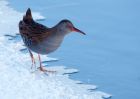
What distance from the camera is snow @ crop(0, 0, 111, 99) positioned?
4.05m

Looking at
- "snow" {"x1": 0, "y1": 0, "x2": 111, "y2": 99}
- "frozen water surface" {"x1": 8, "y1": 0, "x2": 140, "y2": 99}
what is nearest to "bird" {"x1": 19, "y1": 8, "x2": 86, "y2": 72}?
"snow" {"x1": 0, "y1": 0, "x2": 111, "y2": 99}

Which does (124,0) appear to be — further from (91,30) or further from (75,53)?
(75,53)

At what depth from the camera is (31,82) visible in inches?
171

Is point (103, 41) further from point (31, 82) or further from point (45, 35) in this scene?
point (31, 82)

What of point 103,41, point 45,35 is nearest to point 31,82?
point 45,35

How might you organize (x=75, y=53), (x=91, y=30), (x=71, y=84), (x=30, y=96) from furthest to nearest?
1. (x=91, y=30)
2. (x=75, y=53)
3. (x=71, y=84)
4. (x=30, y=96)

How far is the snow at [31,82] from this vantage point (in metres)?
4.05

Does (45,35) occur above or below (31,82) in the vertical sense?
above

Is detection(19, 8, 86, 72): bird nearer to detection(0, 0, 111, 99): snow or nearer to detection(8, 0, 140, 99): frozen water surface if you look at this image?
detection(0, 0, 111, 99): snow

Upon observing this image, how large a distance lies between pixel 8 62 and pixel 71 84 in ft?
2.66

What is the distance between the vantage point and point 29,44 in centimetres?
447

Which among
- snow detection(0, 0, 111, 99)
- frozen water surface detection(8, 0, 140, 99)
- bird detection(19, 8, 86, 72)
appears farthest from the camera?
frozen water surface detection(8, 0, 140, 99)

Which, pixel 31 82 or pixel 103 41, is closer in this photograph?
pixel 31 82

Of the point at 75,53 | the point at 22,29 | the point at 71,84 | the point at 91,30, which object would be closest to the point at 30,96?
the point at 71,84
